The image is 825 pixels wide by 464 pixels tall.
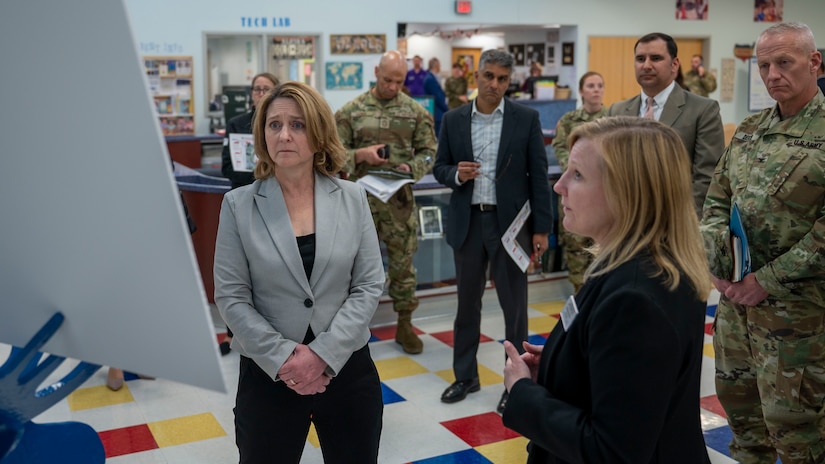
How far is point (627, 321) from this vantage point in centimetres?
133

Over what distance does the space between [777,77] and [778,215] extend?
444 millimetres

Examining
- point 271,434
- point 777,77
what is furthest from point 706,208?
point 271,434

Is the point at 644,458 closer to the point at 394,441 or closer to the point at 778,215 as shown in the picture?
the point at 778,215

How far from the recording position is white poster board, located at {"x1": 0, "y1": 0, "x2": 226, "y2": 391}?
2.65 ft

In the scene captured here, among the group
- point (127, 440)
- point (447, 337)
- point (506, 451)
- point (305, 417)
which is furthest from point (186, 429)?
point (447, 337)

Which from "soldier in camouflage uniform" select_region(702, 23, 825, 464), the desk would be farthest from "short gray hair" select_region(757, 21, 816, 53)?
the desk

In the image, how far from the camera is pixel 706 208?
298 centimetres

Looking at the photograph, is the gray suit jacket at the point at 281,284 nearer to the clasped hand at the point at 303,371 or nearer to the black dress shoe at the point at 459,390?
the clasped hand at the point at 303,371

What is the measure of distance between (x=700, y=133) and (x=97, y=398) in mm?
3123

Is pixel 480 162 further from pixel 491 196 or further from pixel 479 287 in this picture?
pixel 479 287

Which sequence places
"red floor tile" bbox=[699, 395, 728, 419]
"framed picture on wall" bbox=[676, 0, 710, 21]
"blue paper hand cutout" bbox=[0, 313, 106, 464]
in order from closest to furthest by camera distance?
"blue paper hand cutout" bbox=[0, 313, 106, 464], "red floor tile" bbox=[699, 395, 728, 419], "framed picture on wall" bbox=[676, 0, 710, 21]

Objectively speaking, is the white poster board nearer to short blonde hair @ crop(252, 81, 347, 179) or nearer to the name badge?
the name badge

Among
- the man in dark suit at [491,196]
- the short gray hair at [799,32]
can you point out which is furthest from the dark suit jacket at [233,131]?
the short gray hair at [799,32]

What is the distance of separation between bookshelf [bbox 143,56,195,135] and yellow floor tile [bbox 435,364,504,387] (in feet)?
26.9
